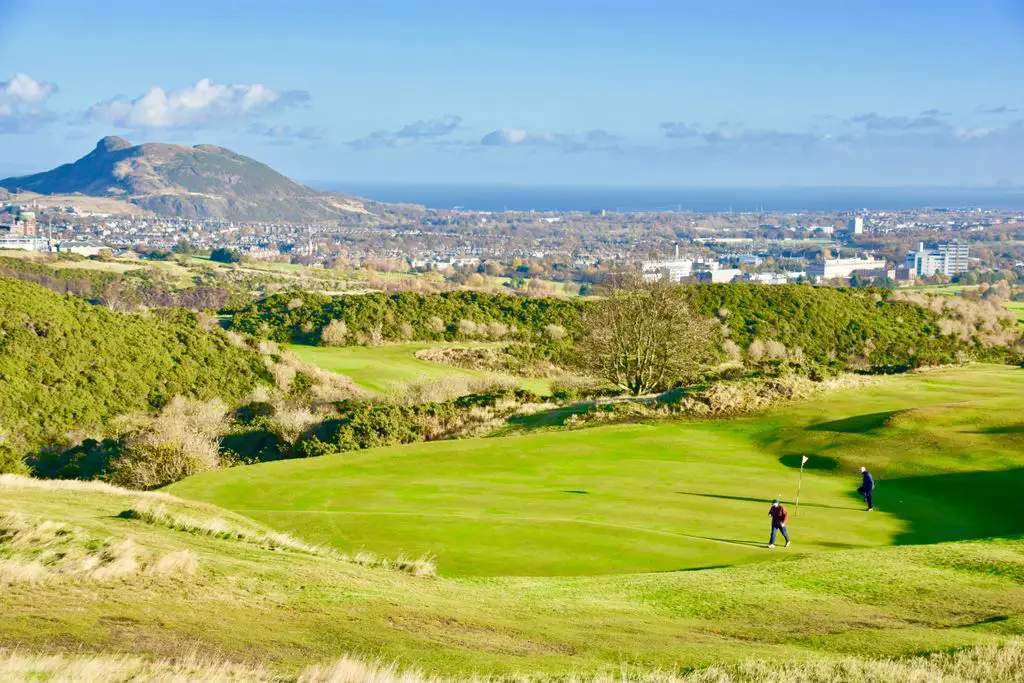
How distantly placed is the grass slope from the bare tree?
86.3ft

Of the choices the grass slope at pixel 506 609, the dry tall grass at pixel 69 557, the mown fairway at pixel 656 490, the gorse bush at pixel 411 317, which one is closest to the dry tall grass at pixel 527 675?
the grass slope at pixel 506 609

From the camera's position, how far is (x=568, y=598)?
13.5 m

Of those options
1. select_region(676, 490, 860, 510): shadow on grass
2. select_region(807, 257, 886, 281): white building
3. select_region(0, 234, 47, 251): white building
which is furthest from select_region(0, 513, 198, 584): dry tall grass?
select_region(0, 234, 47, 251): white building

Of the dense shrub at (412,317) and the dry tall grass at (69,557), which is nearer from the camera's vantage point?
the dry tall grass at (69,557)

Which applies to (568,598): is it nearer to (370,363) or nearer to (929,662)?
(929,662)

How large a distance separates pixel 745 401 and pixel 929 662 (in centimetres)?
2334

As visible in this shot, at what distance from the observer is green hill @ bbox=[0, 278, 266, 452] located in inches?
1614

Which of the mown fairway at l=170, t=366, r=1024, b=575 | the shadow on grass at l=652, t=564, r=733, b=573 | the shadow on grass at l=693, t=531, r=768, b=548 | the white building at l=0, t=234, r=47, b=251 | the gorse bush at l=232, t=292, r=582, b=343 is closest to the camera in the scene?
the shadow on grass at l=652, t=564, r=733, b=573

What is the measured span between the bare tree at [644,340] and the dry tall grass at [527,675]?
3223 cm

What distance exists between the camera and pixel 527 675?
931 cm

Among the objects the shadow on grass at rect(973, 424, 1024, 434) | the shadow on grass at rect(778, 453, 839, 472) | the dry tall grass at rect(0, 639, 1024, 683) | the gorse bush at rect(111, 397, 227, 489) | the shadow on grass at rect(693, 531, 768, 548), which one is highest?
the dry tall grass at rect(0, 639, 1024, 683)

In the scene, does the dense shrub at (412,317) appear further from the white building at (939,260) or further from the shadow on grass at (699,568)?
the white building at (939,260)

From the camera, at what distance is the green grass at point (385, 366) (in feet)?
163

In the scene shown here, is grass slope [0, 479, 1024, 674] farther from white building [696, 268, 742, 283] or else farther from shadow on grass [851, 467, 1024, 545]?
white building [696, 268, 742, 283]
